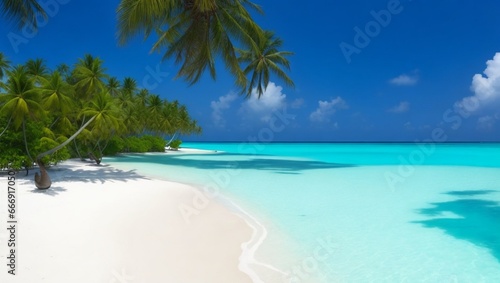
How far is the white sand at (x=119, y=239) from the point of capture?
4078mm

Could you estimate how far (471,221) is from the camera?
303 inches

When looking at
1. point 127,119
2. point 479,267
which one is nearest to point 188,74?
point 479,267

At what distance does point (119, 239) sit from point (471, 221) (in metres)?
7.38

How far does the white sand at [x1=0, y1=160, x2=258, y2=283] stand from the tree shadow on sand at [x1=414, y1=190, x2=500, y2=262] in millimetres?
4015

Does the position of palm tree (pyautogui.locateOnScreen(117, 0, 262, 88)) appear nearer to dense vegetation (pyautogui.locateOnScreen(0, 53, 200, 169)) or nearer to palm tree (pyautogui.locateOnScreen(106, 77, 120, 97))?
dense vegetation (pyautogui.locateOnScreen(0, 53, 200, 169))

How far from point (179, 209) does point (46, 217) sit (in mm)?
2652

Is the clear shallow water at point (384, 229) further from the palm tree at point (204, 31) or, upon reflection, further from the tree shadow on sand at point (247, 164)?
→ the tree shadow on sand at point (247, 164)

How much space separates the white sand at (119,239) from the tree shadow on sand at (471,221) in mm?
4015

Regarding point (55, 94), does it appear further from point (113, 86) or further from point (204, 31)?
point (113, 86)

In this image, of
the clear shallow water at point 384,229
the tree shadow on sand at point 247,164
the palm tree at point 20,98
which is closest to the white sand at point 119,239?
the clear shallow water at point 384,229

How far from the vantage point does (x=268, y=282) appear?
4129mm

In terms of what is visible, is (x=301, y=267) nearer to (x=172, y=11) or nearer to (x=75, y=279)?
(x=75, y=279)

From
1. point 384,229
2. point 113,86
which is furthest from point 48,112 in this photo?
point 113,86

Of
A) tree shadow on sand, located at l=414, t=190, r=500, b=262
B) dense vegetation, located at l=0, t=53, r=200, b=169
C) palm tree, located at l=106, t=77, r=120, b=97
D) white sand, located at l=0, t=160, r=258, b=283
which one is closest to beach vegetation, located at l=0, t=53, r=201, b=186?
dense vegetation, located at l=0, t=53, r=200, b=169
